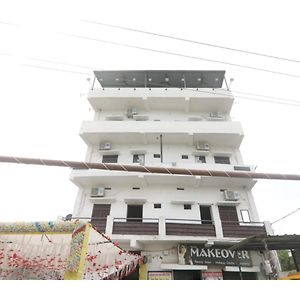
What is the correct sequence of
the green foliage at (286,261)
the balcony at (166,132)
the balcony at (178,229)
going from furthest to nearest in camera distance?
1. the green foliage at (286,261)
2. the balcony at (166,132)
3. the balcony at (178,229)

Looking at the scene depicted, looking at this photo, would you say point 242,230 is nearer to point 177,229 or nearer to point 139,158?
point 177,229

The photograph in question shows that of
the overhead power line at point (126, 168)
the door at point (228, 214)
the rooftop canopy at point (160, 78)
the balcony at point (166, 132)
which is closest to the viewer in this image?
the overhead power line at point (126, 168)

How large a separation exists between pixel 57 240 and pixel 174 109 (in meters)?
13.8

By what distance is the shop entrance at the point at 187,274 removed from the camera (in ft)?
34.9

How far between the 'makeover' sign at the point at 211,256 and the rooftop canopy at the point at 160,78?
12566 mm

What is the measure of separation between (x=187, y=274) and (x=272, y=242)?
14.3ft

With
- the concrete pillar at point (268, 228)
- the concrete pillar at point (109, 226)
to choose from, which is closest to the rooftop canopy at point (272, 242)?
the concrete pillar at point (268, 228)

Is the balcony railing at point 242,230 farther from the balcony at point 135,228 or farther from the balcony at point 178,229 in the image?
the balcony at point 135,228

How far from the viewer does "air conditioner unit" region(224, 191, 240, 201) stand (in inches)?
503

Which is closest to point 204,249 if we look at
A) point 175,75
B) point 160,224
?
point 160,224

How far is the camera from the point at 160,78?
1856 centimetres

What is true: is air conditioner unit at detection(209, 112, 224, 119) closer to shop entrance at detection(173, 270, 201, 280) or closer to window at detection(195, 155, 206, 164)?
window at detection(195, 155, 206, 164)

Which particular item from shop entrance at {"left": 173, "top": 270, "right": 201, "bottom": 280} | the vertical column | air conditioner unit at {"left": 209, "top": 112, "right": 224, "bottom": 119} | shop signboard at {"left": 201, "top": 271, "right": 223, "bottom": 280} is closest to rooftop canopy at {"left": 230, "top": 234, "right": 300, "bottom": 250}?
shop signboard at {"left": 201, "top": 271, "right": 223, "bottom": 280}

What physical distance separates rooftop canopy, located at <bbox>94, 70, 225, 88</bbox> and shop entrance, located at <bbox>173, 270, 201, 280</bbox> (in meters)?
13.4
